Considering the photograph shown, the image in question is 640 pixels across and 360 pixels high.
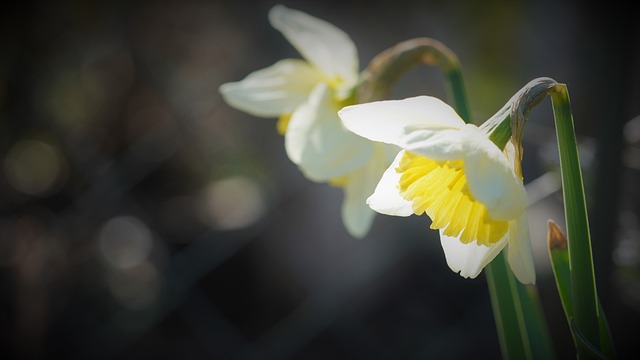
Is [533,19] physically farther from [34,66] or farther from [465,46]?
[34,66]

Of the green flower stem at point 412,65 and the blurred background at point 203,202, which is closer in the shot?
the green flower stem at point 412,65

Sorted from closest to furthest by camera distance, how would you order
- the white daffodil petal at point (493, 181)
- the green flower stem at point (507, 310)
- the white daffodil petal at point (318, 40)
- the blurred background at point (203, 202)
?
the white daffodil petal at point (493, 181), the green flower stem at point (507, 310), the white daffodil petal at point (318, 40), the blurred background at point (203, 202)

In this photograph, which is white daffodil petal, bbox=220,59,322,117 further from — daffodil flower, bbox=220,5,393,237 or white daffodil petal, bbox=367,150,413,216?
white daffodil petal, bbox=367,150,413,216

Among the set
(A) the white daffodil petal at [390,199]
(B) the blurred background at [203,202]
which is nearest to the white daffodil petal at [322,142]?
(A) the white daffodil petal at [390,199]

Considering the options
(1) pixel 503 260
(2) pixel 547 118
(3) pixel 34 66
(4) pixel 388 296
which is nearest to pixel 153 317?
(4) pixel 388 296

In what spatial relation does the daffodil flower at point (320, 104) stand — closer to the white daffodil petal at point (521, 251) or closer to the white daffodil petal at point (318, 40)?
the white daffodil petal at point (318, 40)

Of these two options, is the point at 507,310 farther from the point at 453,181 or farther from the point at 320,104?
the point at 320,104
